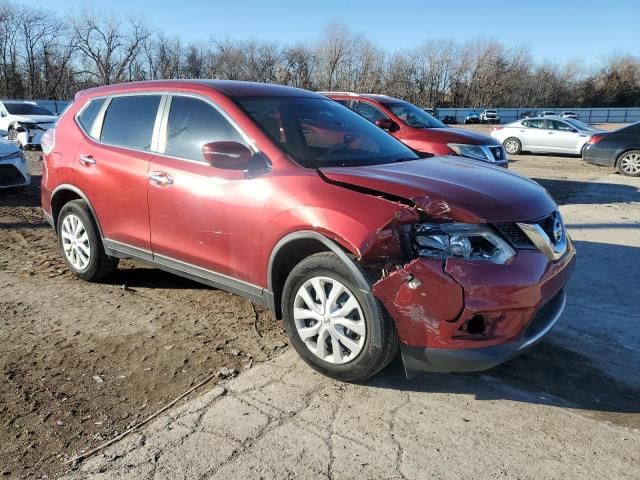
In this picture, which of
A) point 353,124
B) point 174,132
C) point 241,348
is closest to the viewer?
point 241,348

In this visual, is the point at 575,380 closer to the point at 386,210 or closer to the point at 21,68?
the point at 386,210

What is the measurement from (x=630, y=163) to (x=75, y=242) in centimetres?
1344

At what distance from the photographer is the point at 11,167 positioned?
8766 millimetres

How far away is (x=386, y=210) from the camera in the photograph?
2990mm

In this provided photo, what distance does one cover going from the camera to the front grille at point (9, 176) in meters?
8.71

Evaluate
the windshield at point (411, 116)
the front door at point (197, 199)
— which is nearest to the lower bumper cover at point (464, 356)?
the front door at point (197, 199)

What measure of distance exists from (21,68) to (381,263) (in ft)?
237

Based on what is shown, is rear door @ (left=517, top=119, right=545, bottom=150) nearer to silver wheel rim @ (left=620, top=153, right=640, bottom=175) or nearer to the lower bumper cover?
silver wheel rim @ (left=620, top=153, right=640, bottom=175)

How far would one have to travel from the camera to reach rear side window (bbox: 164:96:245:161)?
12.8 feet

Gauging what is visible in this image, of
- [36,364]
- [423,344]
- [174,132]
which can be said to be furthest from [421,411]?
[174,132]

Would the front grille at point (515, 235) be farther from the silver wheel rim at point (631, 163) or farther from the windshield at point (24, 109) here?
the windshield at point (24, 109)

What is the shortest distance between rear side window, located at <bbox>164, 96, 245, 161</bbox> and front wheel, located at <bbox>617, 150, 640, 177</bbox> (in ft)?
42.7

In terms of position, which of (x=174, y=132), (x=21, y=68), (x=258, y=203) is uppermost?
(x=21, y=68)

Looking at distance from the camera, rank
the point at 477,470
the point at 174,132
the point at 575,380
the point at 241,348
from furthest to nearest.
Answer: the point at 174,132, the point at 241,348, the point at 575,380, the point at 477,470
